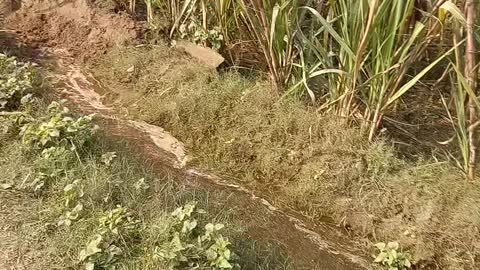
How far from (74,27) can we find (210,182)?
5.70 ft

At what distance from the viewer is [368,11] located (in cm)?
273

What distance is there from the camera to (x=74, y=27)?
393cm

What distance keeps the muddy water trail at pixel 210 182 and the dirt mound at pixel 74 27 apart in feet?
0.51

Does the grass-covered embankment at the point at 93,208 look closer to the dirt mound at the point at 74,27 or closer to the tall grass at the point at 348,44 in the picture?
the tall grass at the point at 348,44

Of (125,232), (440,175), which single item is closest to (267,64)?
(440,175)

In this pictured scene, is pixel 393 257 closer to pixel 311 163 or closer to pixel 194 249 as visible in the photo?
pixel 311 163

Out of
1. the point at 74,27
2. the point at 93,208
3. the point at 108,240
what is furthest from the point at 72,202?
Result: the point at 74,27

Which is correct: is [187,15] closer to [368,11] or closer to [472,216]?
[368,11]

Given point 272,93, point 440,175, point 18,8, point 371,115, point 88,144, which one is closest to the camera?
point 88,144

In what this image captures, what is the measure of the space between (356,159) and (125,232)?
55.4 inches

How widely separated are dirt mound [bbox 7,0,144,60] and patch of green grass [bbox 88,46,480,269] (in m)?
0.35

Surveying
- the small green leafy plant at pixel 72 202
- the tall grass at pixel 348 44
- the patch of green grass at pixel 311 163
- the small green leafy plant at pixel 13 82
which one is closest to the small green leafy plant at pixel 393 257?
the patch of green grass at pixel 311 163

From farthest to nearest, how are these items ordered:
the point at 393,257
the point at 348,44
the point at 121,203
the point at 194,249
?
the point at 348,44, the point at 393,257, the point at 121,203, the point at 194,249

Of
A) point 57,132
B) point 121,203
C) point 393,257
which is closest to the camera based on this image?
point 121,203
